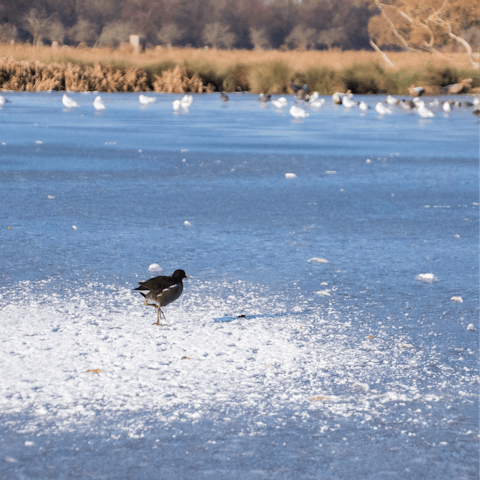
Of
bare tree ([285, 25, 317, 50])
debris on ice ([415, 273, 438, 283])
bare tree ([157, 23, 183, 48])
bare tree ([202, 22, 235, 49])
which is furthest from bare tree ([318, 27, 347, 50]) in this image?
debris on ice ([415, 273, 438, 283])

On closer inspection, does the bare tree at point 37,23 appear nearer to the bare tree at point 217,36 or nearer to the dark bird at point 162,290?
the bare tree at point 217,36

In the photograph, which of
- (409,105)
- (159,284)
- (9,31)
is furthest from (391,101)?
(9,31)

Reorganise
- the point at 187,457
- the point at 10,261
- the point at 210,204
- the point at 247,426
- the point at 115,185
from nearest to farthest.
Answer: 1. the point at 187,457
2. the point at 247,426
3. the point at 10,261
4. the point at 210,204
5. the point at 115,185

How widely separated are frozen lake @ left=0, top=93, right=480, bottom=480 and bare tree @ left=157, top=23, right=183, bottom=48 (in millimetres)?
84000

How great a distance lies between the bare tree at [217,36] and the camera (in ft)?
303

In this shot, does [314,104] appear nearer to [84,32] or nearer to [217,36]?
[84,32]

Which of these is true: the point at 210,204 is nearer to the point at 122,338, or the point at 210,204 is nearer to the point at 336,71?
the point at 122,338

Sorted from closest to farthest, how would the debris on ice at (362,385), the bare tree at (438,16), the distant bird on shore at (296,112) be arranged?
the debris on ice at (362,385), the distant bird on shore at (296,112), the bare tree at (438,16)

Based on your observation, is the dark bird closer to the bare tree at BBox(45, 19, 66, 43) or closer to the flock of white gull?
the flock of white gull

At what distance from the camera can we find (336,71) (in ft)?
115

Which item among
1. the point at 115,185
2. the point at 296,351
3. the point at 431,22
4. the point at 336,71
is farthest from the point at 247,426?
the point at 431,22

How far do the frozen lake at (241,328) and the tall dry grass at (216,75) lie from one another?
24.2m

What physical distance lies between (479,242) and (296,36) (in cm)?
9343

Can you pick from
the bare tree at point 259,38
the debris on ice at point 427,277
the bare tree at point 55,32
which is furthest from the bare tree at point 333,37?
the debris on ice at point 427,277
